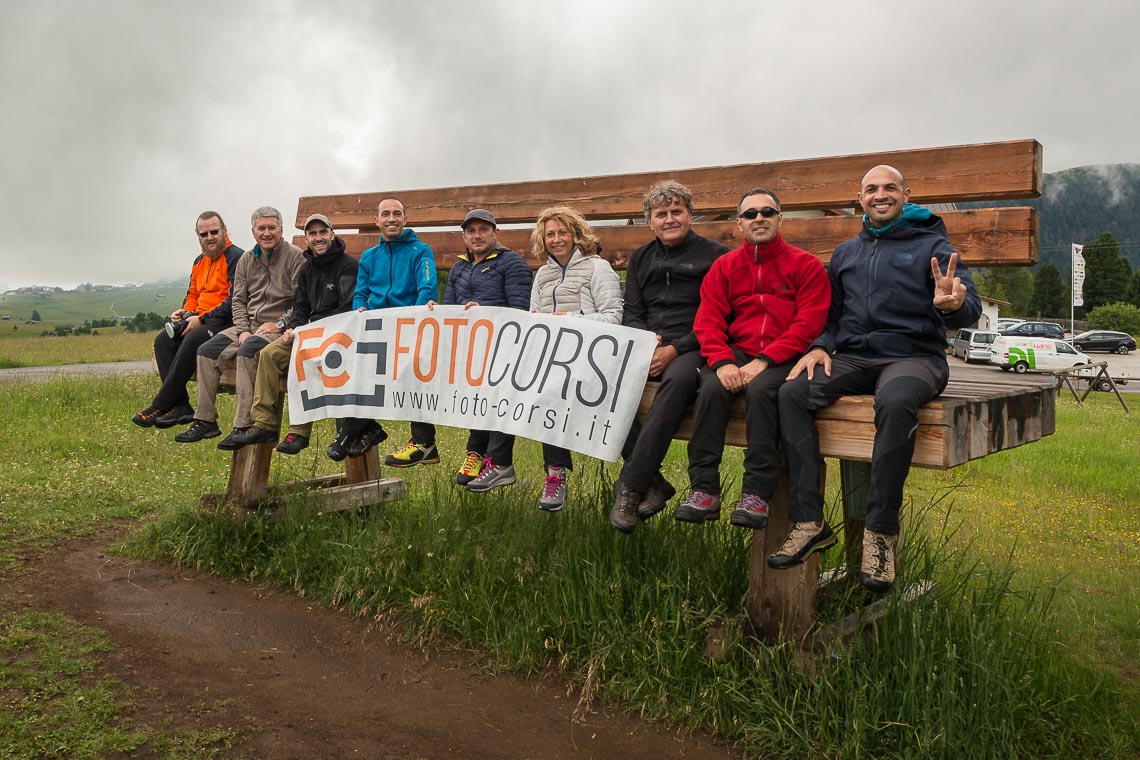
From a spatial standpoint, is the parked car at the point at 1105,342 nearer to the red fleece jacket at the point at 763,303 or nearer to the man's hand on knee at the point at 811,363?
the red fleece jacket at the point at 763,303

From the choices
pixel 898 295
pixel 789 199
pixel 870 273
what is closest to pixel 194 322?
pixel 789 199

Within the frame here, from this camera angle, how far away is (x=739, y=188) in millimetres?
6375

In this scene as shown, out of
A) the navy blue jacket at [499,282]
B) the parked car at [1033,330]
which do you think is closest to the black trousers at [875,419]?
the navy blue jacket at [499,282]

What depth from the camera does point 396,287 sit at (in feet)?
21.5

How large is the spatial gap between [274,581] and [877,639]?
14.1 ft

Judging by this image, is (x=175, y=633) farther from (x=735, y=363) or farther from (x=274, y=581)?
(x=735, y=363)

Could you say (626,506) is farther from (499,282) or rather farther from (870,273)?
(499,282)

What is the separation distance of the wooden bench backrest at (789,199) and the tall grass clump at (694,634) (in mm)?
1940

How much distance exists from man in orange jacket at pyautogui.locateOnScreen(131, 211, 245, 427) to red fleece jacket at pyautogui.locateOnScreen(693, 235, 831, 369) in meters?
4.57

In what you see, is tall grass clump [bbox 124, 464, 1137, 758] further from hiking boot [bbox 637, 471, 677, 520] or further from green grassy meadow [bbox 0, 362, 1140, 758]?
hiking boot [bbox 637, 471, 677, 520]

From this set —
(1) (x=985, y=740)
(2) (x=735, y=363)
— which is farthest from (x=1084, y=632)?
(2) (x=735, y=363)

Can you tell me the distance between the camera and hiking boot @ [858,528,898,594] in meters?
3.88

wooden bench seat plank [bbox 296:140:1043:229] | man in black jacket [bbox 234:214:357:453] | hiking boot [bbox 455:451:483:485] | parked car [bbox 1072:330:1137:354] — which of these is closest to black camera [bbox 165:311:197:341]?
man in black jacket [bbox 234:214:357:453]

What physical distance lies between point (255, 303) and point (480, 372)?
103 inches
